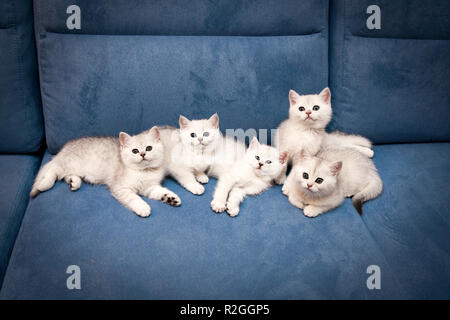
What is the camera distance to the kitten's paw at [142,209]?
1389mm

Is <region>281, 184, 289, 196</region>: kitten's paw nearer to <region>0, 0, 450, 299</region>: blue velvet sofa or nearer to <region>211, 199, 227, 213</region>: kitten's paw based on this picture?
<region>0, 0, 450, 299</region>: blue velvet sofa

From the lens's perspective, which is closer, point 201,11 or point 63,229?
point 63,229

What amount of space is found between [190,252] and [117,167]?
2.13 feet

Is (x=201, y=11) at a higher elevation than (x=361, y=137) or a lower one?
higher

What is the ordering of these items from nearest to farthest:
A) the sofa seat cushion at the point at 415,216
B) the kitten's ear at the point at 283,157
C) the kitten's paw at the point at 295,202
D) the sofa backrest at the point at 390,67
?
the sofa seat cushion at the point at 415,216
the kitten's paw at the point at 295,202
the kitten's ear at the point at 283,157
the sofa backrest at the point at 390,67

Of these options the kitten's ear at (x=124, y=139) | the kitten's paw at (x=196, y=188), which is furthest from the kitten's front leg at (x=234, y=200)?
the kitten's ear at (x=124, y=139)

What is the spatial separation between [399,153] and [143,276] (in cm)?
154

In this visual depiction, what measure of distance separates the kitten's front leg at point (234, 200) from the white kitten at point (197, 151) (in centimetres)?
15

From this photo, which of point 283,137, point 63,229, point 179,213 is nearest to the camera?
point 63,229

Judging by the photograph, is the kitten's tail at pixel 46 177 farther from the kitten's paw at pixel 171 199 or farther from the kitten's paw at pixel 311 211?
the kitten's paw at pixel 311 211

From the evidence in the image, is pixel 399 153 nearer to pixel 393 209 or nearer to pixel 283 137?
pixel 393 209

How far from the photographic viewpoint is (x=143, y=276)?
1147mm

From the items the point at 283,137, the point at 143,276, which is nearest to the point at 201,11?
the point at 283,137
